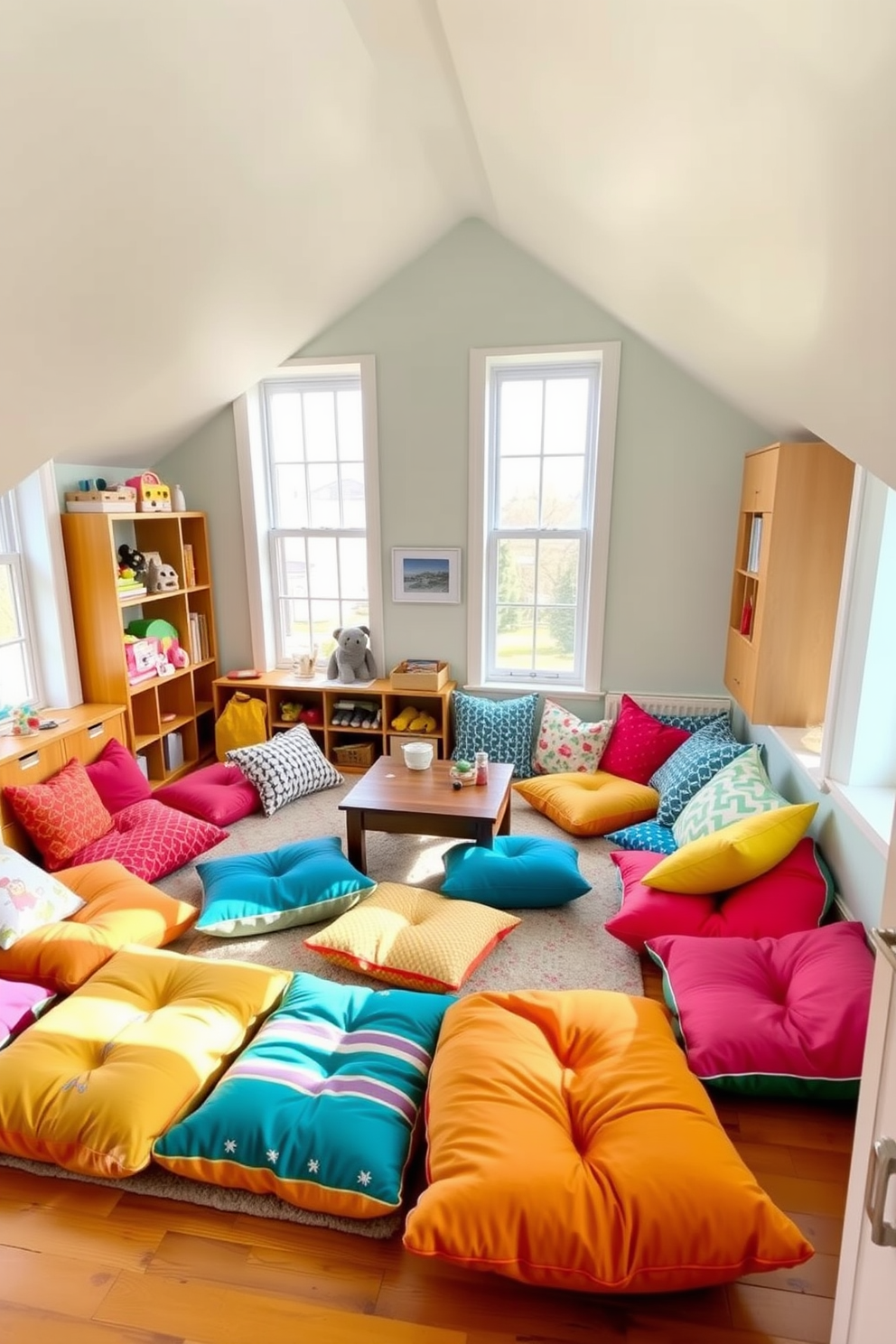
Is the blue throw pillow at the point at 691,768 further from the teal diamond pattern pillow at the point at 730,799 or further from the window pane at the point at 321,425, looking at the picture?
the window pane at the point at 321,425

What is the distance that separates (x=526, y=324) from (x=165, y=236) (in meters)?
2.12

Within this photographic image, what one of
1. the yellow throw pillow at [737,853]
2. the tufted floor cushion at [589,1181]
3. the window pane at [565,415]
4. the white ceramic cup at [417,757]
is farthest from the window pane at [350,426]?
the tufted floor cushion at [589,1181]

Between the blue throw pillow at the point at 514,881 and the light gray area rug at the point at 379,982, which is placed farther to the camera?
the blue throw pillow at the point at 514,881

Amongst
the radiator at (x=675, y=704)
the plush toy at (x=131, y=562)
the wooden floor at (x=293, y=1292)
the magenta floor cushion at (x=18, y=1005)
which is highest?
the plush toy at (x=131, y=562)

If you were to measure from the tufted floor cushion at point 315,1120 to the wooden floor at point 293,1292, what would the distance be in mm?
101

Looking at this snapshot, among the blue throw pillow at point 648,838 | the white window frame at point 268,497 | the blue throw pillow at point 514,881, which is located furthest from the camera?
the white window frame at point 268,497

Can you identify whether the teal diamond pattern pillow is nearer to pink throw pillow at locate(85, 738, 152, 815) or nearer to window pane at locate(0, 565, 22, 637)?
pink throw pillow at locate(85, 738, 152, 815)

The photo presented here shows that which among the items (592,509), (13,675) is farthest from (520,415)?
(13,675)

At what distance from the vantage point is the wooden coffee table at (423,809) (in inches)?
114

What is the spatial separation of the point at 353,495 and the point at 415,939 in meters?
2.88

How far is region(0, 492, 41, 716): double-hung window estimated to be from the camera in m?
3.43

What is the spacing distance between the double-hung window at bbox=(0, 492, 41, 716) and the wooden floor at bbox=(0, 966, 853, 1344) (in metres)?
2.45

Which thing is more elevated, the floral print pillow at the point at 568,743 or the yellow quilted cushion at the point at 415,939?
the floral print pillow at the point at 568,743

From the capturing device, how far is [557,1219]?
1364mm
